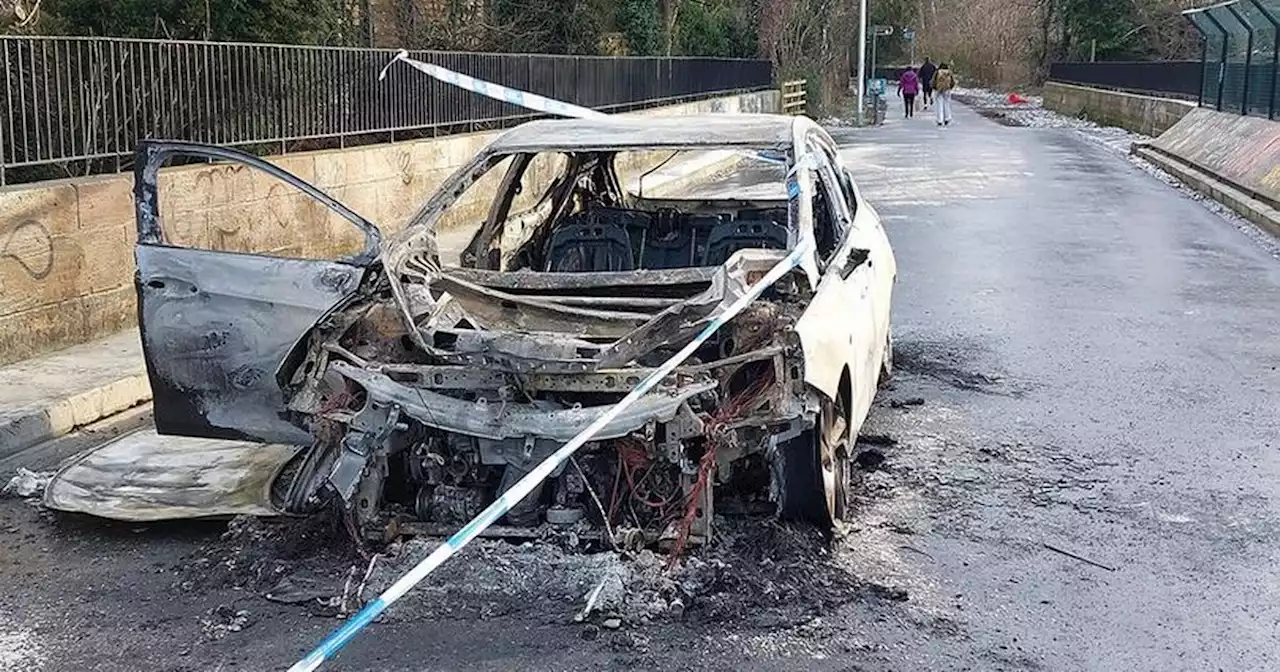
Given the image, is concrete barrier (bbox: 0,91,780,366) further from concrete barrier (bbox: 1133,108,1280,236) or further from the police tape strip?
concrete barrier (bbox: 1133,108,1280,236)

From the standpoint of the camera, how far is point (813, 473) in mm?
5402

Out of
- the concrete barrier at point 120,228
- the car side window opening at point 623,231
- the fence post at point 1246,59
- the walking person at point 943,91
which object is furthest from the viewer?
the walking person at point 943,91

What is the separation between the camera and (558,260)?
7285 mm

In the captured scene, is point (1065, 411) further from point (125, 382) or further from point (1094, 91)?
point (1094, 91)

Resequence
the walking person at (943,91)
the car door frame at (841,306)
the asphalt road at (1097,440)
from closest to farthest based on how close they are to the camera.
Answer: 1. the asphalt road at (1097,440)
2. the car door frame at (841,306)
3. the walking person at (943,91)

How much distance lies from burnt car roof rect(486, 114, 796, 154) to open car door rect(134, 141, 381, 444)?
1.11 meters

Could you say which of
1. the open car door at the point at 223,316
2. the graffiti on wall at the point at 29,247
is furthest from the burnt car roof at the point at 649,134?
the graffiti on wall at the point at 29,247

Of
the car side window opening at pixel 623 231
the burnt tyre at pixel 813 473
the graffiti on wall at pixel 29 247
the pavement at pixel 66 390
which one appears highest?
the car side window opening at pixel 623 231

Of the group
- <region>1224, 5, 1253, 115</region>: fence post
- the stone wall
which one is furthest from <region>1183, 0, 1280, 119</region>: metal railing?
the stone wall

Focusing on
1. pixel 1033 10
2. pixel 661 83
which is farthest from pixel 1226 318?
pixel 1033 10

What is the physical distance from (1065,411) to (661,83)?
20587mm

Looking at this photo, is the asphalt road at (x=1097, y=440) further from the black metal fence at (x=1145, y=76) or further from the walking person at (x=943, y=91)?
the walking person at (x=943, y=91)

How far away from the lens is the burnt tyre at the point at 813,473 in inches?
210

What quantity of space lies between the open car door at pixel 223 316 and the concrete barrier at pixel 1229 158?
1372 cm
